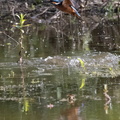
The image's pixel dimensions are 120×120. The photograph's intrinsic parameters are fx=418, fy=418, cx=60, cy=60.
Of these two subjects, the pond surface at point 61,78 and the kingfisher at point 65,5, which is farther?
the kingfisher at point 65,5

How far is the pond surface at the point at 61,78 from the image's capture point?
11.4ft

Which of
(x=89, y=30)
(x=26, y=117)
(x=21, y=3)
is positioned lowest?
(x=26, y=117)

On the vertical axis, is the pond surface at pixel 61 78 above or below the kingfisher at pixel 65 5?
below

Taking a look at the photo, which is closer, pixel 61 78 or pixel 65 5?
pixel 61 78

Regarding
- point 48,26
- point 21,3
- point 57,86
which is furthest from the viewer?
point 21,3

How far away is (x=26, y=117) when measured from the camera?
10.8 feet

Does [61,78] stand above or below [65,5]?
below

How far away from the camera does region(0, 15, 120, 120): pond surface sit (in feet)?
11.4

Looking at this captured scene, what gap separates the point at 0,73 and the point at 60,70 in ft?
2.46

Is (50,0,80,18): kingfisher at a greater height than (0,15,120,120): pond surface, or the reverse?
(50,0,80,18): kingfisher

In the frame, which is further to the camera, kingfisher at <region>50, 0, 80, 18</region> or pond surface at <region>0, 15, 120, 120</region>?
kingfisher at <region>50, 0, 80, 18</region>

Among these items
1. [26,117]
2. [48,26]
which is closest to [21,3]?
[48,26]

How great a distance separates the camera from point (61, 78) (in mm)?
4750

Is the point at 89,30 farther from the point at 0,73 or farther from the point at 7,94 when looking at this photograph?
the point at 7,94
